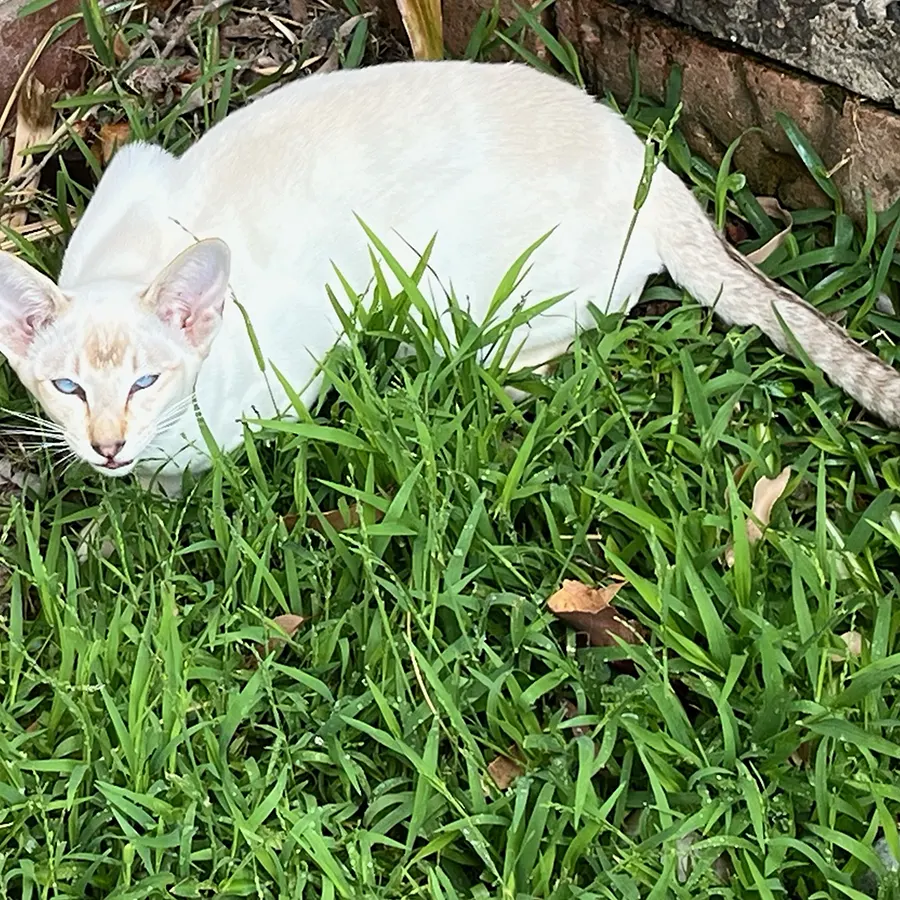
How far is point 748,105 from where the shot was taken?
239 cm

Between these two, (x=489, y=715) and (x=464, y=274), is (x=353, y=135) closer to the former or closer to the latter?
(x=464, y=274)

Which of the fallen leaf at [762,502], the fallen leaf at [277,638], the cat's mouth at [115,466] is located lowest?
the fallen leaf at [762,502]

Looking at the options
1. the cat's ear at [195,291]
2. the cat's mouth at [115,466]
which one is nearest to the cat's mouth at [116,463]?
the cat's mouth at [115,466]

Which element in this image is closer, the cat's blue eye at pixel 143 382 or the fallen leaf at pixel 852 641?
the fallen leaf at pixel 852 641

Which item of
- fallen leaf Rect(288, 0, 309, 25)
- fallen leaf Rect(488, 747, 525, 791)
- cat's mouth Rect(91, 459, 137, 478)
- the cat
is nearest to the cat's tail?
the cat

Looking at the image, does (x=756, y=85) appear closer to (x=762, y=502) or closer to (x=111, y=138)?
(x=762, y=502)

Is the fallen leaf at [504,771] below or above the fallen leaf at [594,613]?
below

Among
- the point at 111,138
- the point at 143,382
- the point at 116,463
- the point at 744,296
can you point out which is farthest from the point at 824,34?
the point at 111,138

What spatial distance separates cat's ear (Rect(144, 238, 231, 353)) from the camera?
179cm

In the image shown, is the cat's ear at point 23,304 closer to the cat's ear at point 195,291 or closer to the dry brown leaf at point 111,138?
the cat's ear at point 195,291

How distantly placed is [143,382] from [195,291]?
0.55 ft

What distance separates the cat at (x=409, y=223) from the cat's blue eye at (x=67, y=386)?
162 millimetres

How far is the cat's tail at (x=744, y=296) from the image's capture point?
6.70 feet

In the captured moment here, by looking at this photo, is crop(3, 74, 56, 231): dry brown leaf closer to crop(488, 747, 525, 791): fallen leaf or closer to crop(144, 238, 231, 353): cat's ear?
crop(144, 238, 231, 353): cat's ear
